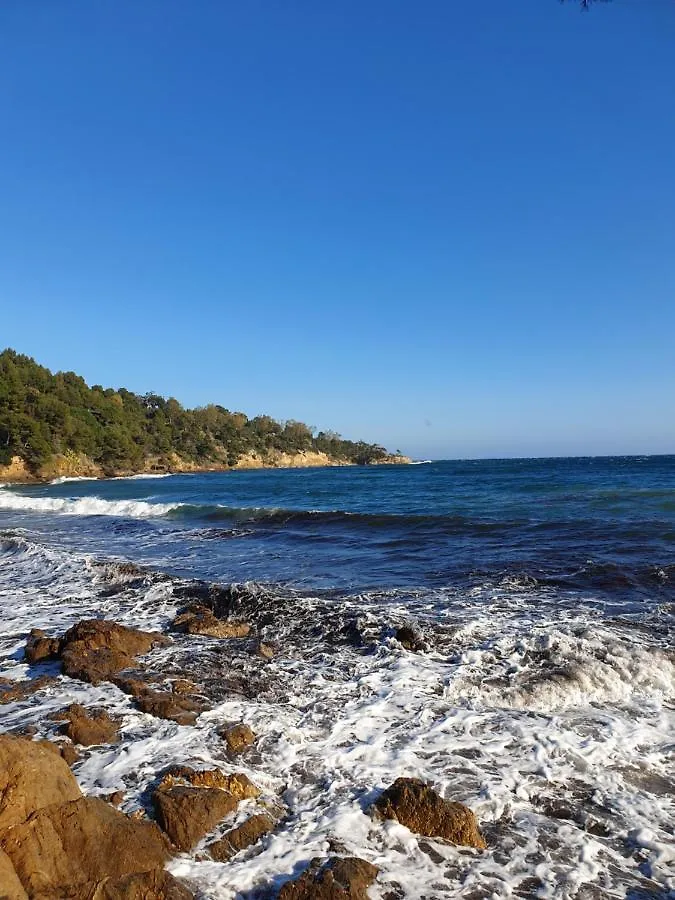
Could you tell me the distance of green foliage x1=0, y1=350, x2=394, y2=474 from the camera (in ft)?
188

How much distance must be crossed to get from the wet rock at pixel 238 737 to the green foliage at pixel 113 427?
59459mm

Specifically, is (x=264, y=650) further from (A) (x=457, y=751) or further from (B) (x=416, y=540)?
(B) (x=416, y=540)

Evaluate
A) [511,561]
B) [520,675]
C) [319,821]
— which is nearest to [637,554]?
[511,561]

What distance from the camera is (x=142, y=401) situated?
105125 millimetres

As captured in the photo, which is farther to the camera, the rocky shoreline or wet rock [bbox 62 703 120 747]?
wet rock [bbox 62 703 120 747]

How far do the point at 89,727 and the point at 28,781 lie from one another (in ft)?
5.21

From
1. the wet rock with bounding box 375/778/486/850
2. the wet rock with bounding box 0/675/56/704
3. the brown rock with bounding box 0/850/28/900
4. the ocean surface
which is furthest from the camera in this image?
the wet rock with bounding box 0/675/56/704

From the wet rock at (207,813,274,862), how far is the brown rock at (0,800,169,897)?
0.97ft

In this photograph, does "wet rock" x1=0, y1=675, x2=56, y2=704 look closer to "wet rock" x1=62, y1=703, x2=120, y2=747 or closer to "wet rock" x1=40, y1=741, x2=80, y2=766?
"wet rock" x1=62, y1=703, x2=120, y2=747

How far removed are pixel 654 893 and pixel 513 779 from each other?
3.55ft

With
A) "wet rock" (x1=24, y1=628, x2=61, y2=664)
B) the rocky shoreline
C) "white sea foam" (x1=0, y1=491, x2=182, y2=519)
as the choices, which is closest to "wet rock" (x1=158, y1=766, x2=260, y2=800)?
the rocky shoreline

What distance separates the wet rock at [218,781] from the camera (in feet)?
12.2

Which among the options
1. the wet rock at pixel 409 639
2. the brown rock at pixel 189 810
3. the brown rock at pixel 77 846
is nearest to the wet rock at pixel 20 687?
the brown rock at pixel 189 810

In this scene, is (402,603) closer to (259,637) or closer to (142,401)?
(259,637)
